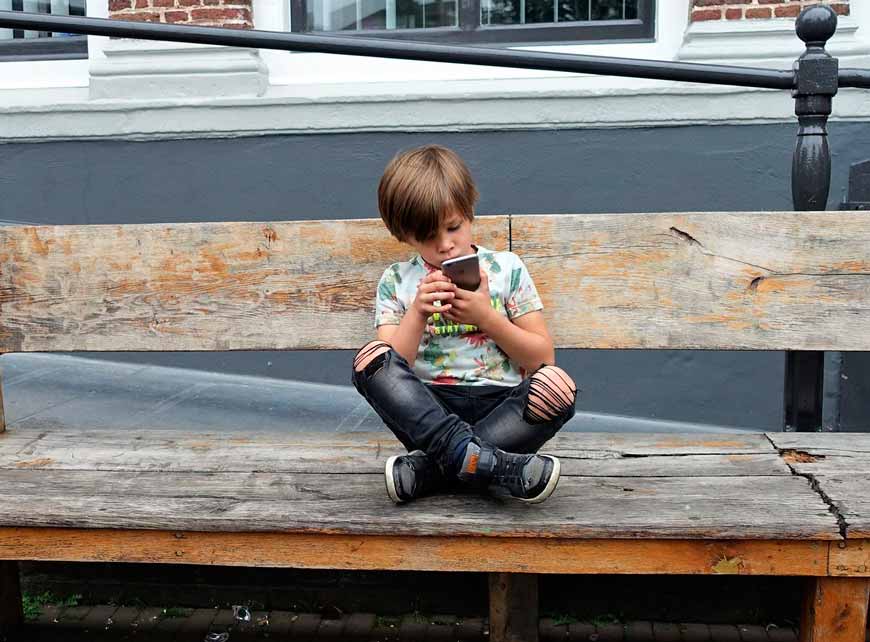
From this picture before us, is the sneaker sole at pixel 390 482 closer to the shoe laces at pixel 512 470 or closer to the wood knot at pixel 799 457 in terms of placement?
the shoe laces at pixel 512 470

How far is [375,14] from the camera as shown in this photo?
484 centimetres

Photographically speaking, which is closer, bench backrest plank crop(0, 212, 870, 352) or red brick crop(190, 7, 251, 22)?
bench backrest plank crop(0, 212, 870, 352)

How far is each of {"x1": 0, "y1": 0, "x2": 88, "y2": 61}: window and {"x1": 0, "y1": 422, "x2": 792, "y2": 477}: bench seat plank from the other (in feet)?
10.3

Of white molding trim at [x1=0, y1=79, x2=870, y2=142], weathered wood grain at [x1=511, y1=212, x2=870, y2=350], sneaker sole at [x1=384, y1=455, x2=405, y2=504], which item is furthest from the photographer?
white molding trim at [x1=0, y1=79, x2=870, y2=142]

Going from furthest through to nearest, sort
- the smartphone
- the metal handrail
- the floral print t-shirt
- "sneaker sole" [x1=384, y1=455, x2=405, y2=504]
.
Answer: the metal handrail
the floral print t-shirt
the smartphone
"sneaker sole" [x1=384, y1=455, x2=405, y2=504]

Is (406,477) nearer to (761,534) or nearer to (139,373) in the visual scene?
(761,534)

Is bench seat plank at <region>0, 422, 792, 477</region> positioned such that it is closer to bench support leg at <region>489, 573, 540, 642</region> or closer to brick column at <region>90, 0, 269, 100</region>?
bench support leg at <region>489, 573, 540, 642</region>

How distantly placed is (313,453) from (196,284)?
63 cm

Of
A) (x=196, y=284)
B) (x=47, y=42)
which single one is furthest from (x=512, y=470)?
(x=47, y=42)

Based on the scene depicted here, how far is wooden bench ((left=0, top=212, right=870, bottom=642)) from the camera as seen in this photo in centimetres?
178

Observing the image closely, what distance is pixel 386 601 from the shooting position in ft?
8.64

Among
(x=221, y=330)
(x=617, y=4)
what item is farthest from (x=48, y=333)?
(x=617, y=4)

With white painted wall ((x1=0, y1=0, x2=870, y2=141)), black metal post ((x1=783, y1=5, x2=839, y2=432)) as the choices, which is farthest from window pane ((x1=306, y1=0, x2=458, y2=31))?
black metal post ((x1=783, y1=5, x2=839, y2=432))

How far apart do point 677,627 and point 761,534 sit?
94 cm
